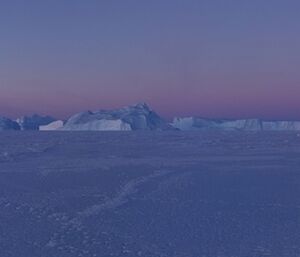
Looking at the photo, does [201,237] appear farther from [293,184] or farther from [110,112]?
[110,112]

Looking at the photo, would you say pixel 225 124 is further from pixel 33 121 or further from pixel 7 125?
pixel 33 121

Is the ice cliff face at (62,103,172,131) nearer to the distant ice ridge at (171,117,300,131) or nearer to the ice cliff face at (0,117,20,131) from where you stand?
the distant ice ridge at (171,117,300,131)

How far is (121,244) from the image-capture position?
5.40 m

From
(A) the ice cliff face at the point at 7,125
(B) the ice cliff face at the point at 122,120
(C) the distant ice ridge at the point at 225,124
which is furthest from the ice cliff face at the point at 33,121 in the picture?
(C) the distant ice ridge at the point at 225,124

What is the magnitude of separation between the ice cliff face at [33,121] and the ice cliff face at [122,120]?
1182 cm

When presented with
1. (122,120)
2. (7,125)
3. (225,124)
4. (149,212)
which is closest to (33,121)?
(7,125)

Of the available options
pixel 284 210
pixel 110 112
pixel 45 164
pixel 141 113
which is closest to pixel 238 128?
pixel 141 113

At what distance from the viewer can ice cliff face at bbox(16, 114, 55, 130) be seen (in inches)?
3429

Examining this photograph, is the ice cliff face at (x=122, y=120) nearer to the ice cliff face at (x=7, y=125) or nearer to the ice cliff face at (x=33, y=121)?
the ice cliff face at (x=7, y=125)

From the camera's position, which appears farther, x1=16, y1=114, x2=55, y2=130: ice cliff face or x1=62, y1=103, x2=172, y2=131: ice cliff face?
x1=16, y1=114, x2=55, y2=130: ice cliff face

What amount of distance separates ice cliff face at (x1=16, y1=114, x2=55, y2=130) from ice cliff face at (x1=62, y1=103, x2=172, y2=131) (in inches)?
465

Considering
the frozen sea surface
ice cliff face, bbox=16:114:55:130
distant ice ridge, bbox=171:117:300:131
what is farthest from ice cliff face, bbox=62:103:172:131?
the frozen sea surface

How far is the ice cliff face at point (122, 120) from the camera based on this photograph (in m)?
69.8

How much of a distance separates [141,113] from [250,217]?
2579 inches
